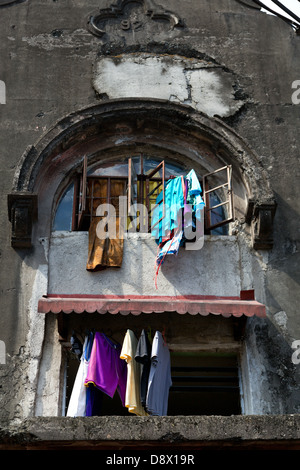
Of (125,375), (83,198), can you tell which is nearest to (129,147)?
(83,198)

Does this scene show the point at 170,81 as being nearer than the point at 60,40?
Yes

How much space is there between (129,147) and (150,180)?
69 cm

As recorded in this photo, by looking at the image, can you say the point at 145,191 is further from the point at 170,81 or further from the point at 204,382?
the point at 204,382

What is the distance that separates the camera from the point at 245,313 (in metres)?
7.89

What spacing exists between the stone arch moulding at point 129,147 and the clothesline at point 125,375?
179 centimetres

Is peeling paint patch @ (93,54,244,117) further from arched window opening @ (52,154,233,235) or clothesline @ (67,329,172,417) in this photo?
clothesline @ (67,329,172,417)

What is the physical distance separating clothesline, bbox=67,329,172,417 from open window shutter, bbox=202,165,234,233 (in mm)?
1769

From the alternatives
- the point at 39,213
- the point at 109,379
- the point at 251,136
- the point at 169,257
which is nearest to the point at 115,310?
the point at 109,379

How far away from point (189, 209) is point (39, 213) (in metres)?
2.00

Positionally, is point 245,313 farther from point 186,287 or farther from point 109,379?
point 109,379

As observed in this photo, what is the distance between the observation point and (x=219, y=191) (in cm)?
980

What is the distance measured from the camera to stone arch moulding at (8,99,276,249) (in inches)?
351

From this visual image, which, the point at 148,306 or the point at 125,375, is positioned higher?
the point at 148,306

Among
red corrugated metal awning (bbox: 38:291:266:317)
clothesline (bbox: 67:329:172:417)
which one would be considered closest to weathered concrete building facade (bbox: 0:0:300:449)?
red corrugated metal awning (bbox: 38:291:266:317)
